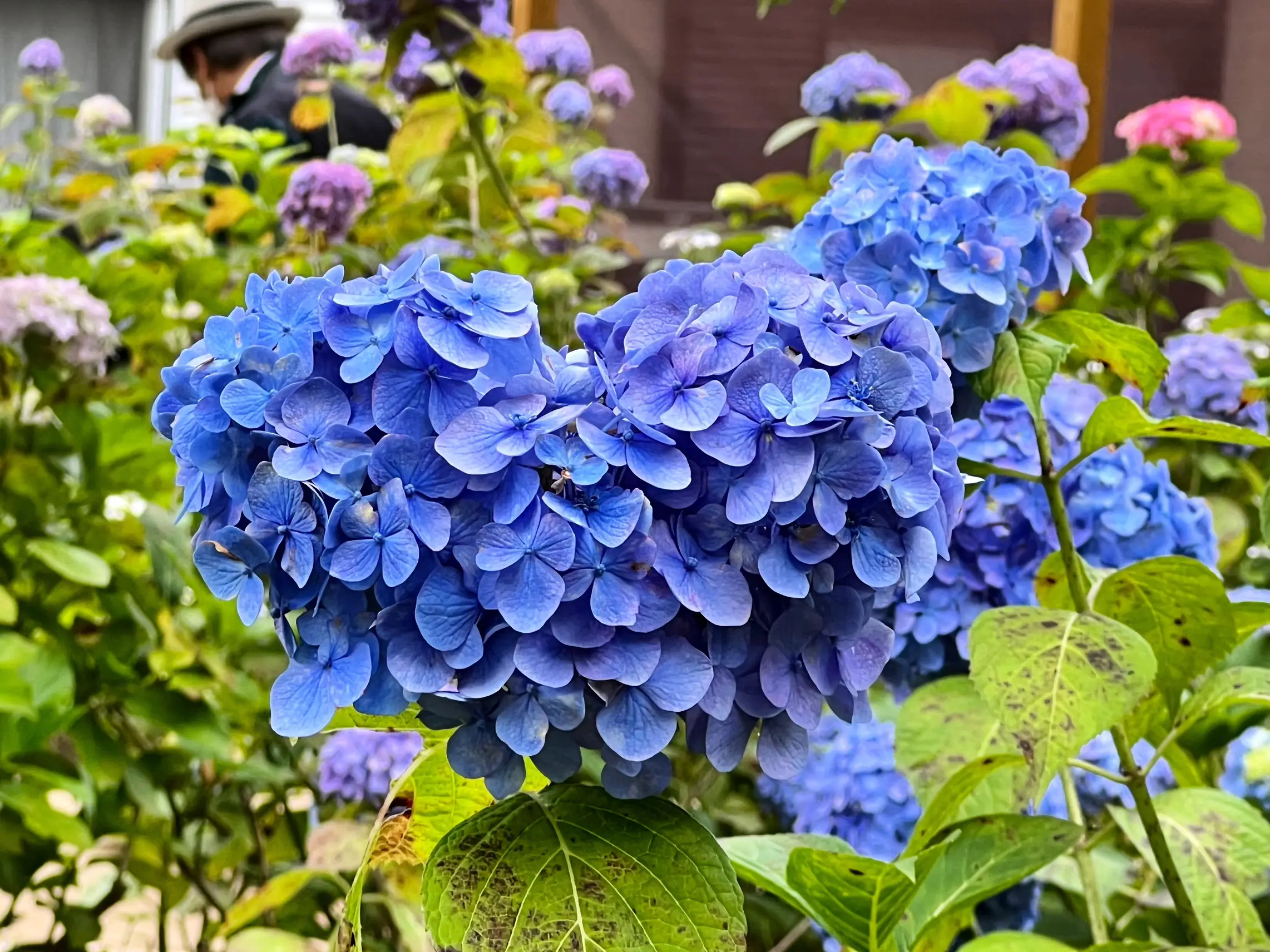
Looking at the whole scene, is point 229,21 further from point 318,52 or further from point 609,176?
point 609,176

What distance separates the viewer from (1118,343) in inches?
22.8

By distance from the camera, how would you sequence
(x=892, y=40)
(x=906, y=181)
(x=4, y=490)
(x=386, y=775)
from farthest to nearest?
(x=892, y=40) < (x=4, y=490) < (x=386, y=775) < (x=906, y=181)

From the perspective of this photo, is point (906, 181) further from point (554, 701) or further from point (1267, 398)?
point (1267, 398)

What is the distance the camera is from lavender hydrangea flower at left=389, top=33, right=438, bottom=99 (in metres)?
1.43

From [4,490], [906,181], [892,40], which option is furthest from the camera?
[892,40]

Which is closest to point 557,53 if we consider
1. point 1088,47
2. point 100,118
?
point 1088,47

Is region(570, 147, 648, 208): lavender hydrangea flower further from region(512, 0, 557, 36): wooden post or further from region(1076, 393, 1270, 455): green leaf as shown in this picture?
region(1076, 393, 1270, 455): green leaf

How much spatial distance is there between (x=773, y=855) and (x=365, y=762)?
1.60 feet

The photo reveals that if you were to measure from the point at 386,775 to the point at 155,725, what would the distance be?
0.82 ft

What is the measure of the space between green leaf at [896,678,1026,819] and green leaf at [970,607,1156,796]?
104 millimetres

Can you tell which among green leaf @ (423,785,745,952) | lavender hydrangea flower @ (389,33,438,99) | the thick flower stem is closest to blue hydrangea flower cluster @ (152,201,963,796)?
green leaf @ (423,785,745,952)

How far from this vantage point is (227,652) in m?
1.04

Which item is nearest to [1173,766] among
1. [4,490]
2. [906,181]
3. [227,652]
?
[906,181]

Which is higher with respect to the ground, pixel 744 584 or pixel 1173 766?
pixel 744 584
